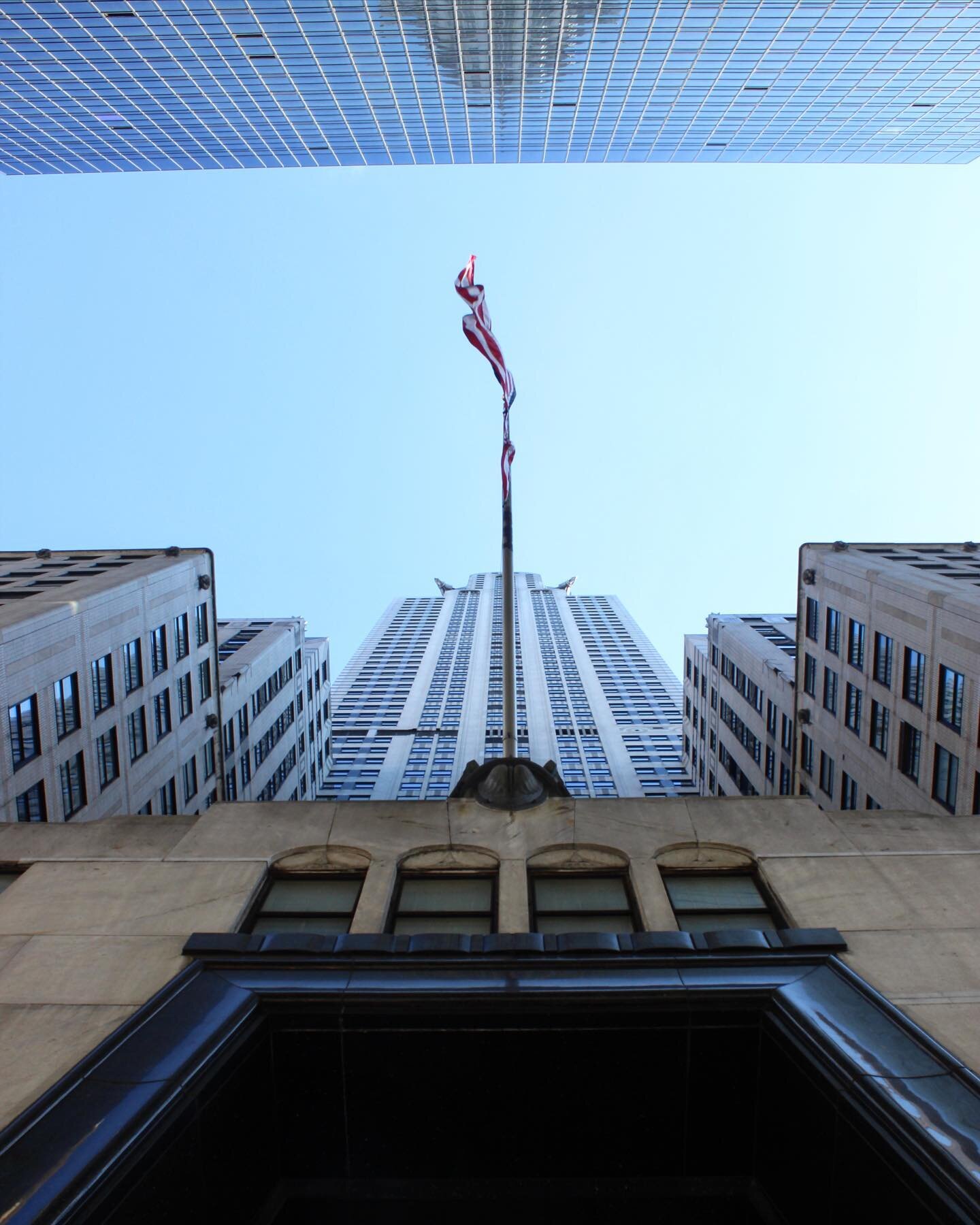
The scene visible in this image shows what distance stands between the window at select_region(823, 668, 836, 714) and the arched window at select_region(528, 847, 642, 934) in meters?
26.9

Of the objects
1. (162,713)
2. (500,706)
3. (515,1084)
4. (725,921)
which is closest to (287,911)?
(515,1084)

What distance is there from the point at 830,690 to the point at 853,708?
2.71 metres

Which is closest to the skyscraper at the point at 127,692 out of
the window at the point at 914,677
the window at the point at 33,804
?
the window at the point at 33,804

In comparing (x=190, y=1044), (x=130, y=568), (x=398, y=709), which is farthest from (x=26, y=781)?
(x=398, y=709)

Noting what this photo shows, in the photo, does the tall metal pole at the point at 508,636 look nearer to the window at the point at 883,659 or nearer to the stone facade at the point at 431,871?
the stone facade at the point at 431,871

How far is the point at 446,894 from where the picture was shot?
13.2m

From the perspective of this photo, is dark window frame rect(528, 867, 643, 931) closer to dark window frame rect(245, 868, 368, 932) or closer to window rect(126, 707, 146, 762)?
dark window frame rect(245, 868, 368, 932)

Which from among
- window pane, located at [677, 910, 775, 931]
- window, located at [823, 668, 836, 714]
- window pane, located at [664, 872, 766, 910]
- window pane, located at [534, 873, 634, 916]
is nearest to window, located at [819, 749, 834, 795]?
window, located at [823, 668, 836, 714]

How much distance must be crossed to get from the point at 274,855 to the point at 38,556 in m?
38.6

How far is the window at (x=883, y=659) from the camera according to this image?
104 ft

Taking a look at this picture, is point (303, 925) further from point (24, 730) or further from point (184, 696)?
point (184, 696)

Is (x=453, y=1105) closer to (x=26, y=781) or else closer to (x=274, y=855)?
(x=274, y=855)

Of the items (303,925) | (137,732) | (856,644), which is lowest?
(137,732)

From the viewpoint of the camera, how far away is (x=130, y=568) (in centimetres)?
3881
